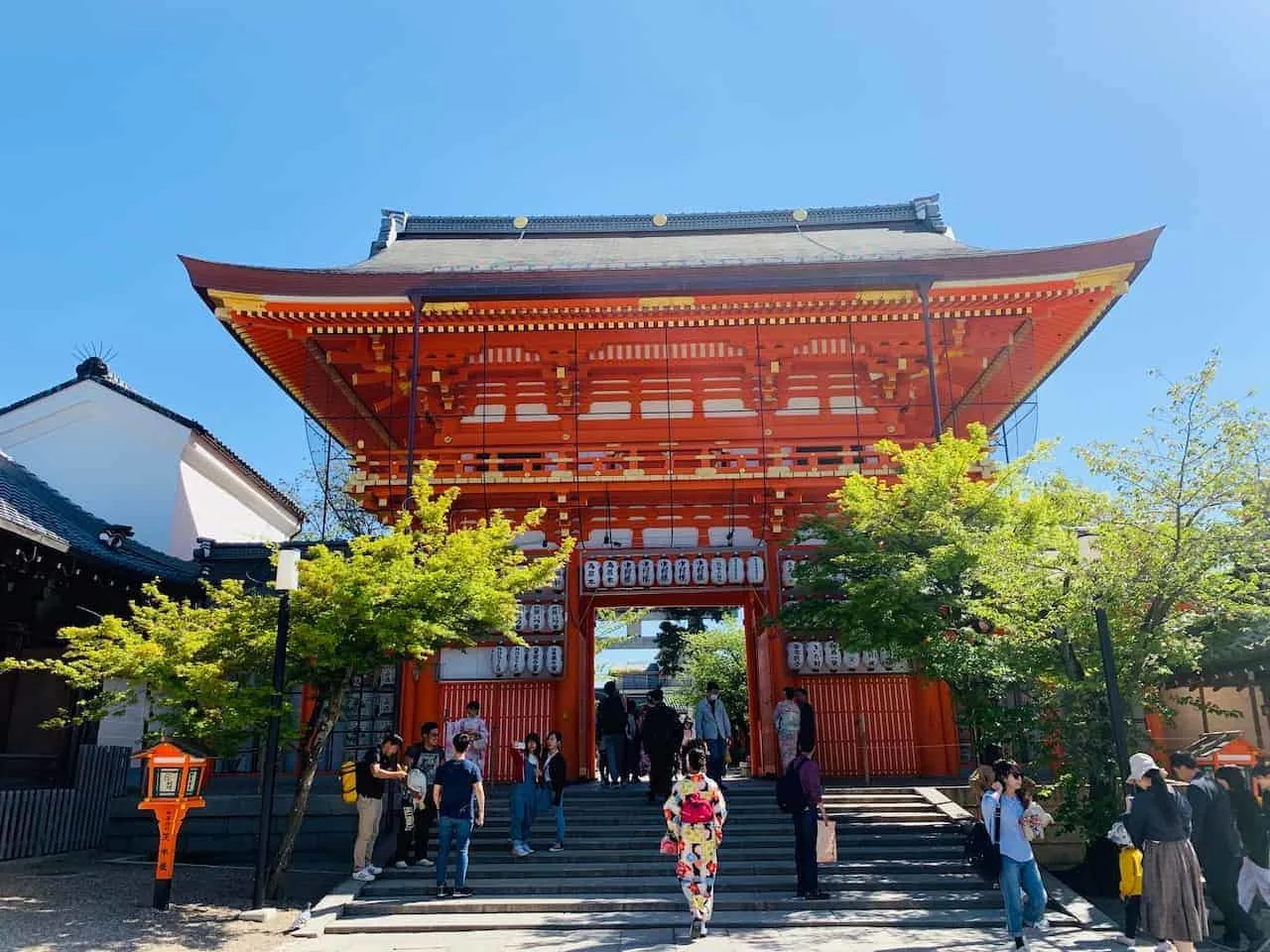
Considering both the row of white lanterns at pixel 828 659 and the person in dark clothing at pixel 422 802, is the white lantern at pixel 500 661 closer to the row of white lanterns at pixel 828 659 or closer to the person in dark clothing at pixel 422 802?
the person in dark clothing at pixel 422 802

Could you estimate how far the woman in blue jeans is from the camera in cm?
783

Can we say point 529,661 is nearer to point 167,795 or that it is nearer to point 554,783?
point 554,783

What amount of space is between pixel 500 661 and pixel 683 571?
146 inches

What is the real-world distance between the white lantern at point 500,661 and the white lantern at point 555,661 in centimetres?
78

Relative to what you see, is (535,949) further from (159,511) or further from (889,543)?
(159,511)

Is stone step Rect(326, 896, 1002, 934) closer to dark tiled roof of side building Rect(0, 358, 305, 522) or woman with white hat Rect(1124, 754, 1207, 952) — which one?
woman with white hat Rect(1124, 754, 1207, 952)

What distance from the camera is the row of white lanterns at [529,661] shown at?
615 inches

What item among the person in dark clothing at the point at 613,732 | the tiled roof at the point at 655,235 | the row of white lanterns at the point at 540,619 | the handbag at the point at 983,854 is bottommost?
the handbag at the point at 983,854

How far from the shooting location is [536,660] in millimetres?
15625

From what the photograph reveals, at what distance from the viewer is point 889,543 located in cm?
1213

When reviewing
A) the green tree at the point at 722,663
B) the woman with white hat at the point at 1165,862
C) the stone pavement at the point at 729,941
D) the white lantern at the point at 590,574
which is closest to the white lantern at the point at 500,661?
the white lantern at the point at 590,574

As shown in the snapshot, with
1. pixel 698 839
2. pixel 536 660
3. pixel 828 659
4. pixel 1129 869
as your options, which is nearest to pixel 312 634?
pixel 698 839

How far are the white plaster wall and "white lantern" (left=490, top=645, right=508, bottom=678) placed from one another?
807cm

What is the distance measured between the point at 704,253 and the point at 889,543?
10.4 metres
